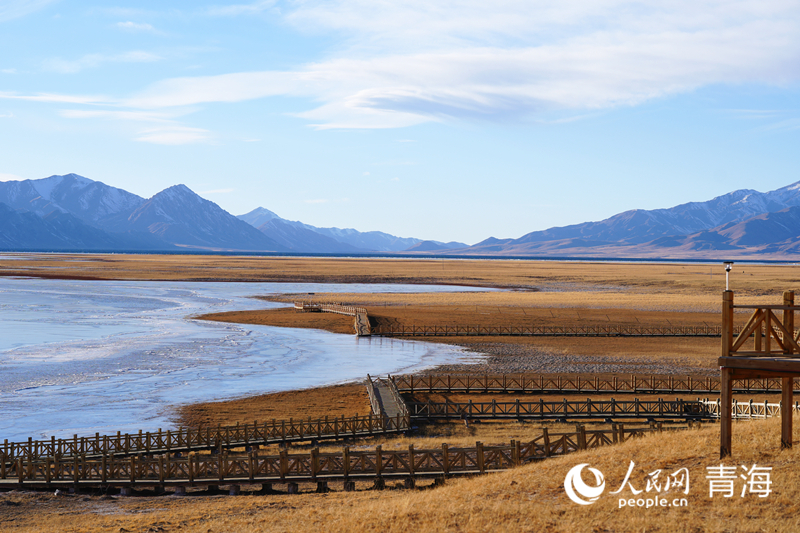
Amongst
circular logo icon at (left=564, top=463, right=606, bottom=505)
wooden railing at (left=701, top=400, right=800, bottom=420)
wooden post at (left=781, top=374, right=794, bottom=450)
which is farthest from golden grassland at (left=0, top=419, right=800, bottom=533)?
wooden railing at (left=701, top=400, right=800, bottom=420)

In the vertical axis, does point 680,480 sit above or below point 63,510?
above

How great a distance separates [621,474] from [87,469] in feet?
64.2

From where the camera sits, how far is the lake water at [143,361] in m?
39.2

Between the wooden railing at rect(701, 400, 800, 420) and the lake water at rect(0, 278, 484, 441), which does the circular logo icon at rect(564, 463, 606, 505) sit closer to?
the wooden railing at rect(701, 400, 800, 420)

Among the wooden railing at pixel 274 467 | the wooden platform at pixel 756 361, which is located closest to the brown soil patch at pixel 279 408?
the wooden railing at pixel 274 467

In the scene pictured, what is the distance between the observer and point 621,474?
2002 centimetres

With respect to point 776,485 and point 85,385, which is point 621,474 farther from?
point 85,385

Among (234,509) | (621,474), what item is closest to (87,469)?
(234,509)

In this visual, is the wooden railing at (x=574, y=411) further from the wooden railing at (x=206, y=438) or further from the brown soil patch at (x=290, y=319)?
the brown soil patch at (x=290, y=319)

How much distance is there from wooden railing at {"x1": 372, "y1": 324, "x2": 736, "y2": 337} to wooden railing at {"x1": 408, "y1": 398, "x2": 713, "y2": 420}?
33883 mm

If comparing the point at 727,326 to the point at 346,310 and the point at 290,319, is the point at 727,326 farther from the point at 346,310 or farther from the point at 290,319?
the point at 346,310

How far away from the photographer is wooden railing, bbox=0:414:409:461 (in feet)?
94.2

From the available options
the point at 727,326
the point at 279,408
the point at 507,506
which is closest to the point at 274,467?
the point at 507,506

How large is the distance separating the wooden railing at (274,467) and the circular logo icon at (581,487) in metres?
5.20
